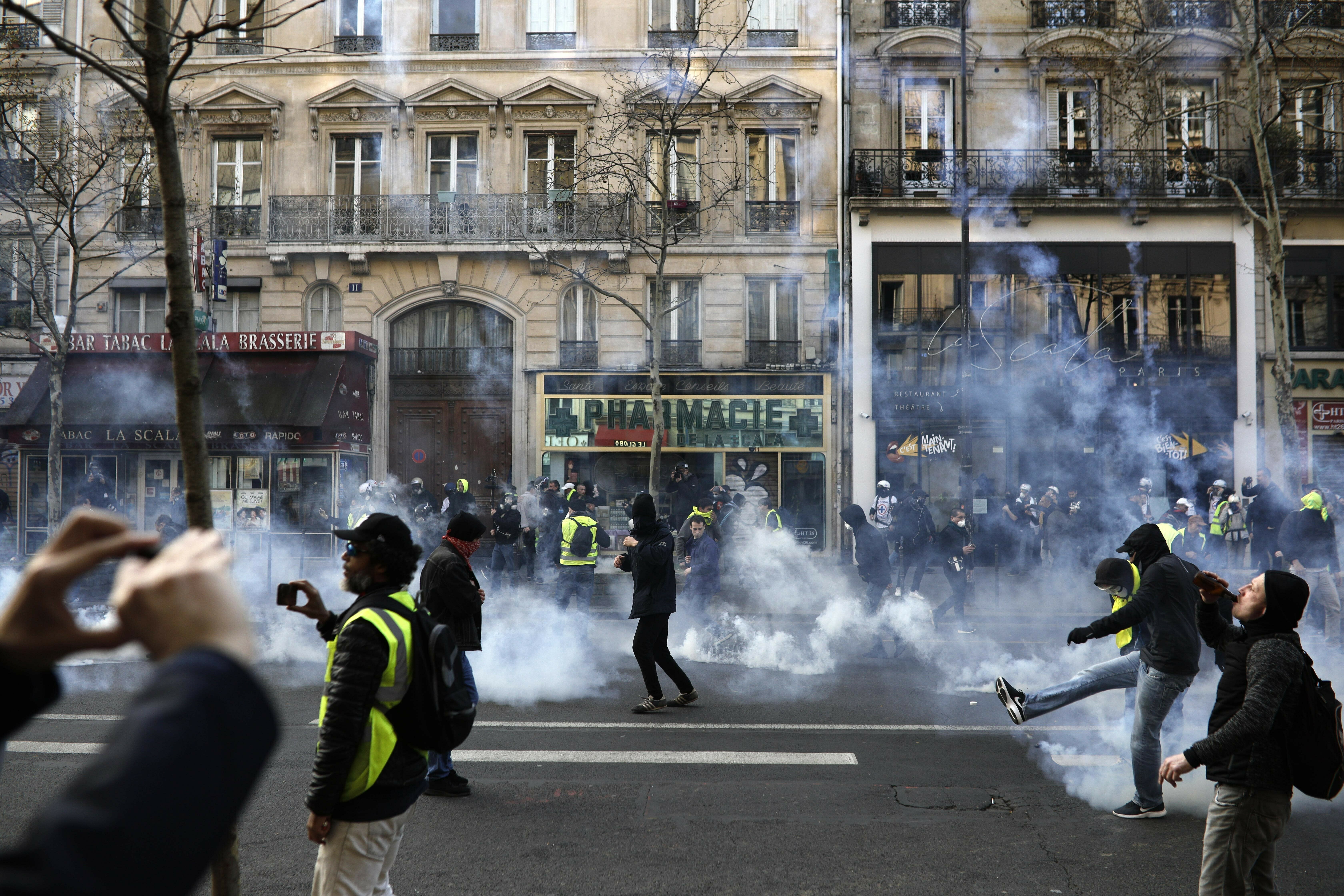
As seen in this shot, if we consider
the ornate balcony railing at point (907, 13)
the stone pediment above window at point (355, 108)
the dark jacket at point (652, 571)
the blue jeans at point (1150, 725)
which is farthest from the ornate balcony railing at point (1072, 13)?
the blue jeans at point (1150, 725)

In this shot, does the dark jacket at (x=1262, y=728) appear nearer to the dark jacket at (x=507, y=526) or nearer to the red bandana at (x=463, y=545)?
the red bandana at (x=463, y=545)

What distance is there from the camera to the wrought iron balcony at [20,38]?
16109 mm

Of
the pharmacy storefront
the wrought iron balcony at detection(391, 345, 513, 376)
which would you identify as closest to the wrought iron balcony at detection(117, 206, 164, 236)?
the wrought iron balcony at detection(391, 345, 513, 376)

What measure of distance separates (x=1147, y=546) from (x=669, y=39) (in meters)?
17.2

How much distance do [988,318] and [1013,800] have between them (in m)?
15.4

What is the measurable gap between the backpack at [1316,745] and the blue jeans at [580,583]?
767 cm

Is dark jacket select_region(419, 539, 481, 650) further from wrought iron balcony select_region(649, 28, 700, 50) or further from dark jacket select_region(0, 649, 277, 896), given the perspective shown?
wrought iron balcony select_region(649, 28, 700, 50)

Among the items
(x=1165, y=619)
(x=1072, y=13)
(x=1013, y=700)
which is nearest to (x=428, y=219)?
(x=1072, y=13)

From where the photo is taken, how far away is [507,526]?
46.4 feet

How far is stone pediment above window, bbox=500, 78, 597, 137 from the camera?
20609 mm

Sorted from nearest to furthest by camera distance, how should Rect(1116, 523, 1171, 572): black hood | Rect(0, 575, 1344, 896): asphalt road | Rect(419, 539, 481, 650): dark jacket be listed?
Rect(0, 575, 1344, 896): asphalt road, Rect(1116, 523, 1171, 572): black hood, Rect(419, 539, 481, 650): dark jacket

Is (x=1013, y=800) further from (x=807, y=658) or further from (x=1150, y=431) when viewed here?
(x=1150, y=431)

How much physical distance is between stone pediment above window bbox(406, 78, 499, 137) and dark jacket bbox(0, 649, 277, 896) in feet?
70.1

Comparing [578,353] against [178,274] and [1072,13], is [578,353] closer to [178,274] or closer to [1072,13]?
[1072,13]
